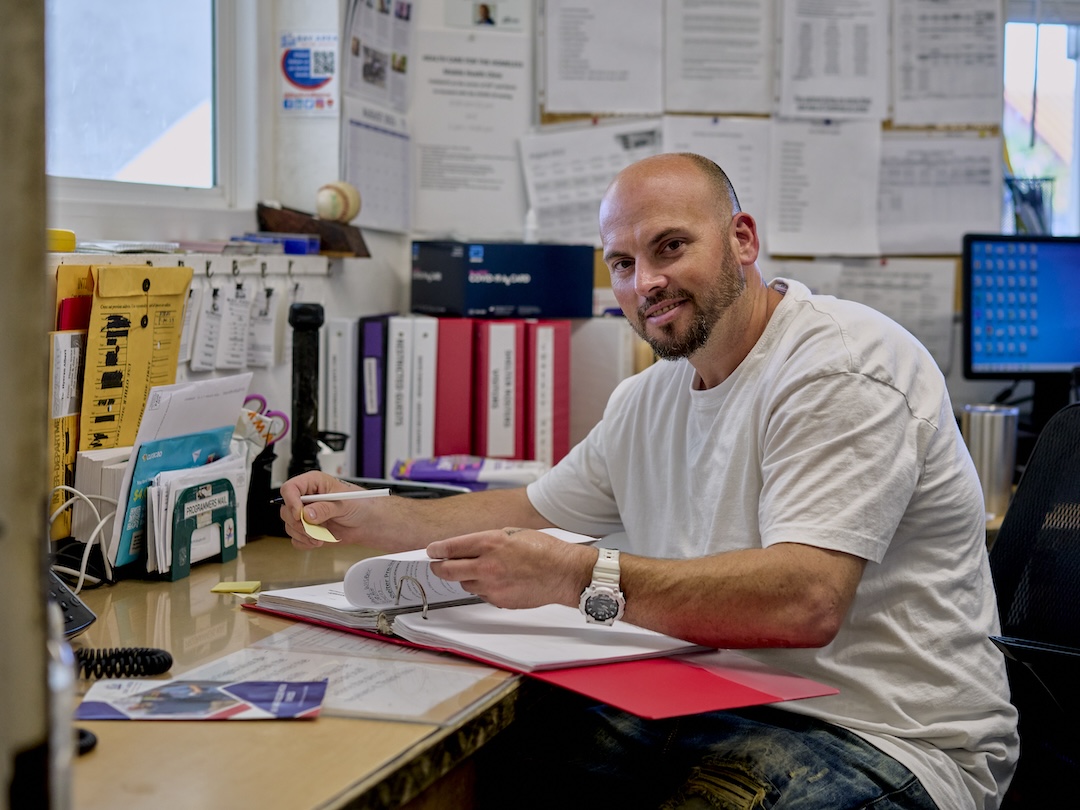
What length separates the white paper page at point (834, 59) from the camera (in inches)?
106

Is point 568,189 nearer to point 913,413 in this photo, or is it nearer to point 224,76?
point 224,76

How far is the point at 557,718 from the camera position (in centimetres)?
147

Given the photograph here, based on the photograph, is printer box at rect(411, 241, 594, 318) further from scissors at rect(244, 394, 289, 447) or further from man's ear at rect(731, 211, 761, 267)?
man's ear at rect(731, 211, 761, 267)

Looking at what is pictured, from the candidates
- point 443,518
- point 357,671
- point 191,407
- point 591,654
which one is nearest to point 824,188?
point 443,518

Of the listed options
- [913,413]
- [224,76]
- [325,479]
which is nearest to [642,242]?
[913,413]

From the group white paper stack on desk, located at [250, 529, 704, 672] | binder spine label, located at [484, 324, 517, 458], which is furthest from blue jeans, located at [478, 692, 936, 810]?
binder spine label, located at [484, 324, 517, 458]

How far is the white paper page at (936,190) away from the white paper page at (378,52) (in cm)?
117

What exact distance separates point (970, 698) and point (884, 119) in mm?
1839

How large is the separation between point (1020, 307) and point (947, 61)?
0.65 metres

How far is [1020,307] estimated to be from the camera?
2551mm

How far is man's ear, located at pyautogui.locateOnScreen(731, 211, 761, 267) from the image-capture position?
4.88ft

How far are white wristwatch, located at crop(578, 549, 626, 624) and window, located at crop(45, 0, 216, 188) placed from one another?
1085 mm

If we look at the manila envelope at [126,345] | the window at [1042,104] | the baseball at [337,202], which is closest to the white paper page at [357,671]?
the manila envelope at [126,345]

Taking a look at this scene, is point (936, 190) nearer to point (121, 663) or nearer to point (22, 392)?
point (121, 663)
